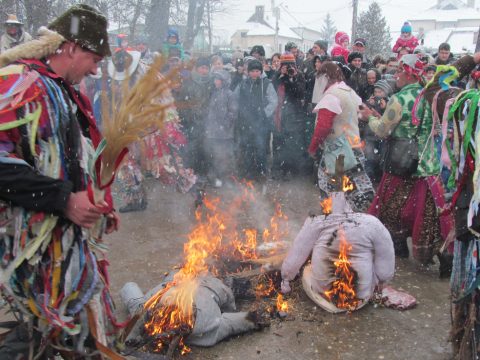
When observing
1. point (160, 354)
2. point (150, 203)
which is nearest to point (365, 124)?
point (150, 203)

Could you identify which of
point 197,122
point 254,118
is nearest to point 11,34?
point 197,122

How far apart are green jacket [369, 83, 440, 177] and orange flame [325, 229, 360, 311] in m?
1.50

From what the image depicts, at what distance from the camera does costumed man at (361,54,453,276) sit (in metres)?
4.72

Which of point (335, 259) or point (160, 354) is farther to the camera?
point (335, 259)

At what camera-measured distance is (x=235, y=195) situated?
7.55 meters

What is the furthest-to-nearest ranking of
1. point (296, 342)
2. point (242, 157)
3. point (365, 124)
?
point (242, 157)
point (365, 124)
point (296, 342)

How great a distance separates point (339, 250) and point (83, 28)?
265 centimetres

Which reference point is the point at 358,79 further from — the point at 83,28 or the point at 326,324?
the point at 83,28

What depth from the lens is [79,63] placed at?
2.30 meters

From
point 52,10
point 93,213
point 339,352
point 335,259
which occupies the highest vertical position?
point 52,10

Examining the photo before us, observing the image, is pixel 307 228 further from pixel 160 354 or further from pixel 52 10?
pixel 52 10

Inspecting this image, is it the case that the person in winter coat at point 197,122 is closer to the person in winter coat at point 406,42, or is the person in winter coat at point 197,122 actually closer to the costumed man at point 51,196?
the person in winter coat at point 406,42

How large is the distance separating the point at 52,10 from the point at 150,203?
8.00 metres

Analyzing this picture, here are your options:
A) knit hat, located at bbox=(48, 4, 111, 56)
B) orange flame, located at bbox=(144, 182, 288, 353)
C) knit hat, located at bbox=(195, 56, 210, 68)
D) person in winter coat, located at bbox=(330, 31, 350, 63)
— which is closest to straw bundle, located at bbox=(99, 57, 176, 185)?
knit hat, located at bbox=(48, 4, 111, 56)
